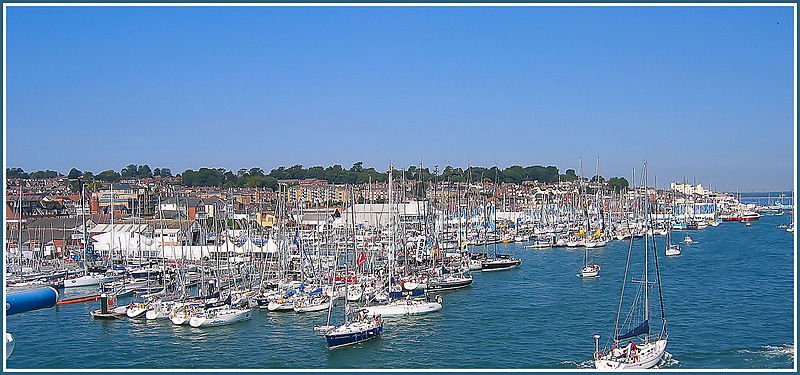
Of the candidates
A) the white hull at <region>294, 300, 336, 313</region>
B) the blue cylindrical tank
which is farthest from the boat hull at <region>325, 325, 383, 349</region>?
the blue cylindrical tank

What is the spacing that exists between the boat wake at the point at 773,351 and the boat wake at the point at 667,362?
133 centimetres

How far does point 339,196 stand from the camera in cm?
6025

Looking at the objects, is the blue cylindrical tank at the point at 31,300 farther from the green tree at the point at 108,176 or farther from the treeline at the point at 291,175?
the green tree at the point at 108,176

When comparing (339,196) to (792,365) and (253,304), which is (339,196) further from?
(792,365)

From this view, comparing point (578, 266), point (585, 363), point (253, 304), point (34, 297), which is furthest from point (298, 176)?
point (34, 297)

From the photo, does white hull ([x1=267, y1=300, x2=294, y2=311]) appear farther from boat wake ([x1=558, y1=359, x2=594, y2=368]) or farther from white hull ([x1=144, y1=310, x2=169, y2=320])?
boat wake ([x1=558, y1=359, x2=594, y2=368])

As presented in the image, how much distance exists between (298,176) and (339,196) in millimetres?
15619

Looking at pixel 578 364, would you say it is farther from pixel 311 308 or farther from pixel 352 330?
pixel 311 308

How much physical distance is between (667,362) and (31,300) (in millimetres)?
9053

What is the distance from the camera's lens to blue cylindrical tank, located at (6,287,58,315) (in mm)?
2432

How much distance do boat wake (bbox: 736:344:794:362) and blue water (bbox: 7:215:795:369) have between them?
0.6 inches

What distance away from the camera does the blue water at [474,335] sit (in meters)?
10.6

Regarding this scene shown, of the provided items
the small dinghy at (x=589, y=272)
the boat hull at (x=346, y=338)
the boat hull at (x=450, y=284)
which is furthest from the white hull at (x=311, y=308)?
the small dinghy at (x=589, y=272)

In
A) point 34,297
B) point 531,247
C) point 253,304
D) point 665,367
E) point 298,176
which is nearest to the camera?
point 34,297
